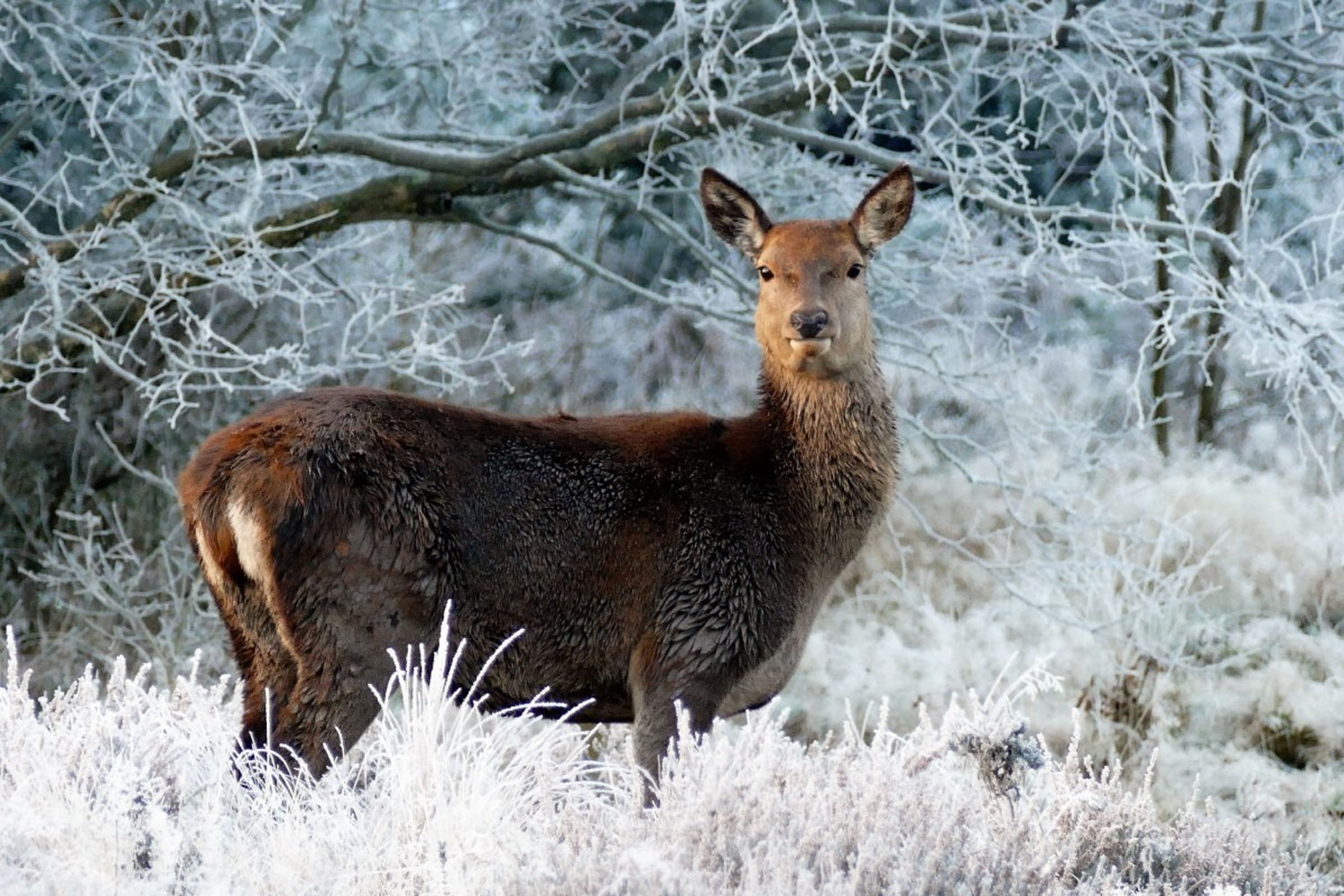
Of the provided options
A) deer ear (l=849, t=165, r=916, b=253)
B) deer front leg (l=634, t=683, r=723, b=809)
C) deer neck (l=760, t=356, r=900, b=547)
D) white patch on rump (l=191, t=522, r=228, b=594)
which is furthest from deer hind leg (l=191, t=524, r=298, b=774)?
deer ear (l=849, t=165, r=916, b=253)

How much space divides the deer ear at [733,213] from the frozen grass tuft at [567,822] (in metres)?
2.02

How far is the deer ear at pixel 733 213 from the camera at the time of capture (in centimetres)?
663

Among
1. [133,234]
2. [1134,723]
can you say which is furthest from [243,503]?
[1134,723]

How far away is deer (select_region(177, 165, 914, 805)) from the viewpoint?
5480 mm

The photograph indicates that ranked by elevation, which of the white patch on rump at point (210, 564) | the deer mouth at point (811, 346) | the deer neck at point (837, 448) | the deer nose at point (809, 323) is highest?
the deer nose at point (809, 323)

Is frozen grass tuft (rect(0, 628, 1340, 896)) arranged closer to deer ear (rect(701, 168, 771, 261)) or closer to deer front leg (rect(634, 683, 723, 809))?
deer front leg (rect(634, 683, 723, 809))

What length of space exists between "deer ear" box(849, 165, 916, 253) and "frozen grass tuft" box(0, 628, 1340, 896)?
1.90m

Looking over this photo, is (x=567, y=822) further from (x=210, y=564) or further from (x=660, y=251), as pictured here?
(x=660, y=251)

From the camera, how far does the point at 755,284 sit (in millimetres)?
10531

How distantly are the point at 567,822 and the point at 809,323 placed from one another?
203cm

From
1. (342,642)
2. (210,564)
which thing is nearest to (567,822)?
(342,642)

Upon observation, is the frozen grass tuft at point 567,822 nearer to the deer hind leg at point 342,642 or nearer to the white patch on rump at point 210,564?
the deer hind leg at point 342,642

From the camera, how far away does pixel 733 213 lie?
6727 millimetres

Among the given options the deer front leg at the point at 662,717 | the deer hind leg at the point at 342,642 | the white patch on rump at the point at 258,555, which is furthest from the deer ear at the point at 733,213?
the white patch on rump at the point at 258,555
